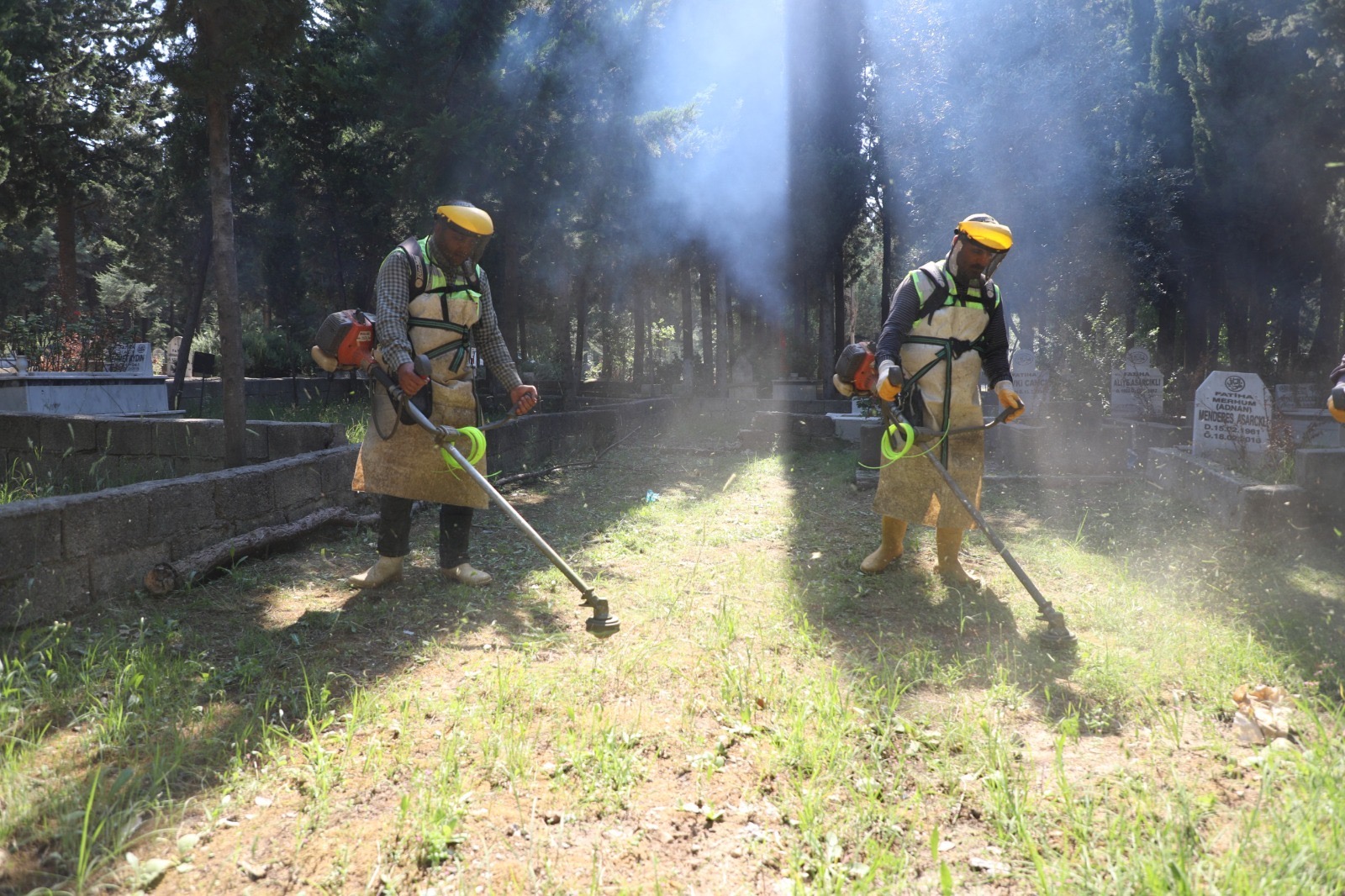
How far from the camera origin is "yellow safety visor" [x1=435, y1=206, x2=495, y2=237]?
4.29 metres

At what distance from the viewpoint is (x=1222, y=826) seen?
232 centimetres

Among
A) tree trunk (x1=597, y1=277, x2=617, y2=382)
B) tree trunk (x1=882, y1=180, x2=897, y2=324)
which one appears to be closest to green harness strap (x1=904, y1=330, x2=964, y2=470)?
tree trunk (x1=882, y1=180, x2=897, y2=324)

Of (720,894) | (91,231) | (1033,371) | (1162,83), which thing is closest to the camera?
(720,894)

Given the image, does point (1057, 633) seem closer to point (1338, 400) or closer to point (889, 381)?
point (889, 381)

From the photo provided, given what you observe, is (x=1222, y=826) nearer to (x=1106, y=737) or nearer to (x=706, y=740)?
(x=1106, y=737)

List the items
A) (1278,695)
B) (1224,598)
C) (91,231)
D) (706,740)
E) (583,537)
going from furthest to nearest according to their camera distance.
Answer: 1. (91,231)
2. (583,537)
3. (1224,598)
4. (1278,695)
5. (706,740)

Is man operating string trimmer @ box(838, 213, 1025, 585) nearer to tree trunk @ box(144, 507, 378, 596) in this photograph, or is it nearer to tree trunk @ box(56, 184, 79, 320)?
tree trunk @ box(144, 507, 378, 596)

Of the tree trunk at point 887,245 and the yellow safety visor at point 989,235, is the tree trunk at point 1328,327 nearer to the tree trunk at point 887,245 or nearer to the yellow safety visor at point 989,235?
the tree trunk at point 887,245

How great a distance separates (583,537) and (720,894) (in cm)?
414

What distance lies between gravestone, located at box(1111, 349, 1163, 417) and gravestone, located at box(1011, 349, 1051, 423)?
2.93 feet

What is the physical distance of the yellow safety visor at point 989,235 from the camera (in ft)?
14.2

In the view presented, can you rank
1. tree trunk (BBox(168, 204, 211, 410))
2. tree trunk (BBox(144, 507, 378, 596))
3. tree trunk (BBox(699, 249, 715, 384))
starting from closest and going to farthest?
tree trunk (BBox(144, 507, 378, 596)), tree trunk (BBox(168, 204, 211, 410)), tree trunk (BBox(699, 249, 715, 384))

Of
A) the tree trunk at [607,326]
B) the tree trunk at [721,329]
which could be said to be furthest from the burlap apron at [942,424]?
the tree trunk at [607,326]

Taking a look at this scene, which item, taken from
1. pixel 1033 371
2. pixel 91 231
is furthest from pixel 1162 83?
pixel 91 231
